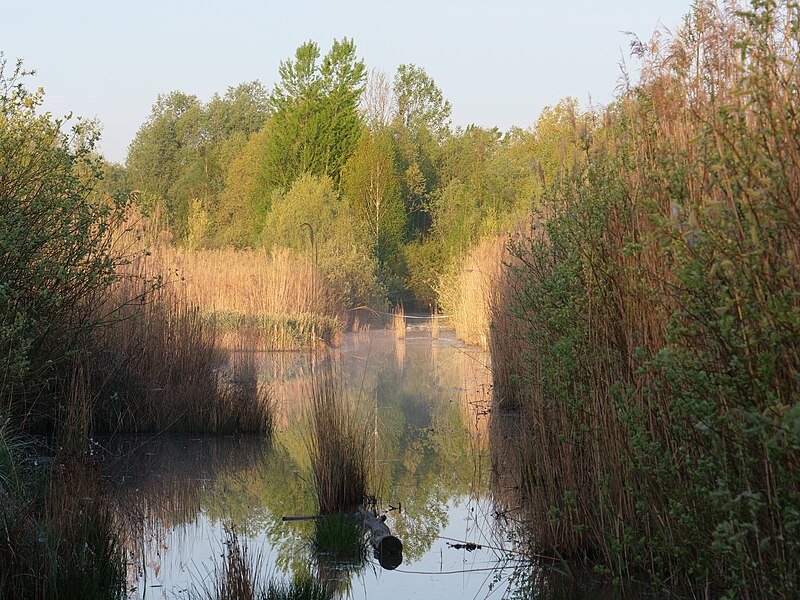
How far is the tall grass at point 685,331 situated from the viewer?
2.77 meters

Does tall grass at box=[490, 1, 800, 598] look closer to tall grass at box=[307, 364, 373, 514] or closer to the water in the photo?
the water

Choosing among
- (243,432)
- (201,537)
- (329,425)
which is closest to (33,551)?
(201,537)

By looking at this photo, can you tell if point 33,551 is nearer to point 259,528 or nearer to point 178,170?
point 259,528

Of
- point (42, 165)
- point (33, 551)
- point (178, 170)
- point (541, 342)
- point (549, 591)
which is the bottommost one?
point (549, 591)

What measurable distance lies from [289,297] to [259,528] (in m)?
13.5

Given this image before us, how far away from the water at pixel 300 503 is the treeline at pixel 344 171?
12896 millimetres

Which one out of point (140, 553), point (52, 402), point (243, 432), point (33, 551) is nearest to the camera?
point (33, 551)

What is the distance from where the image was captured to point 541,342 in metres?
5.66

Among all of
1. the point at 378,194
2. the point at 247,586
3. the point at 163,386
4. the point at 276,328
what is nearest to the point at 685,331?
the point at 247,586

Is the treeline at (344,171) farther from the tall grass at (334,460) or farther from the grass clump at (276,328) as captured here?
the tall grass at (334,460)

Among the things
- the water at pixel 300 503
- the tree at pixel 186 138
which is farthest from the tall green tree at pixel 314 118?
the water at pixel 300 503

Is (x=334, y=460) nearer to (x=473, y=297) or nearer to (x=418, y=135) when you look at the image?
(x=473, y=297)

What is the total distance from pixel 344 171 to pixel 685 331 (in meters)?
34.7

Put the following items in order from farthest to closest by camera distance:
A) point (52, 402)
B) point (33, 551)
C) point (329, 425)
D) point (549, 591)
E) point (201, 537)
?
point (52, 402) → point (329, 425) → point (201, 537) → point (549, 591) → point (33, 551)
